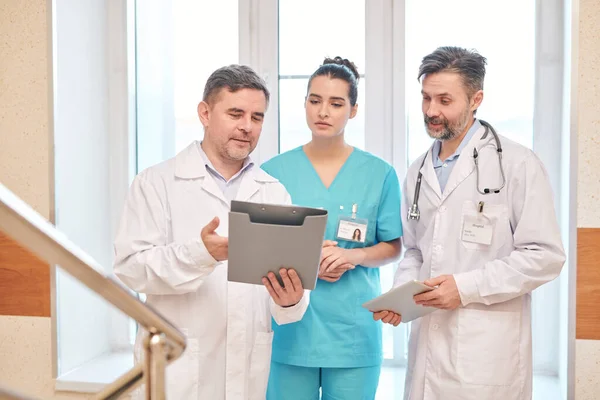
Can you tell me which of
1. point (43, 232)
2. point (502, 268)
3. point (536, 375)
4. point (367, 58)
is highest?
point (367, 58)

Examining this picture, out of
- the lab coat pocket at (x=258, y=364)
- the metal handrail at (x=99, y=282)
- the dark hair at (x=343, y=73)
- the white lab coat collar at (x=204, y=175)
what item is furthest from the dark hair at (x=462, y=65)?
the metal handrail at (x=99, y=282)

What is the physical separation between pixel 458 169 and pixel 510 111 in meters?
0.93

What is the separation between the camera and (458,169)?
223cm

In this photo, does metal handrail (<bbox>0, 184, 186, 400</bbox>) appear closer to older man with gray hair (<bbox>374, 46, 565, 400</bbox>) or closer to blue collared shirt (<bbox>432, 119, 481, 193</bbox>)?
older man with gray hair (<bbox>374, 46, 565, 400</bbox>)

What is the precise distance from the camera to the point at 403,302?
2.14 meters

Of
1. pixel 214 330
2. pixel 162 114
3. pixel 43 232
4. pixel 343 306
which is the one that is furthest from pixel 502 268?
pixel 162 114

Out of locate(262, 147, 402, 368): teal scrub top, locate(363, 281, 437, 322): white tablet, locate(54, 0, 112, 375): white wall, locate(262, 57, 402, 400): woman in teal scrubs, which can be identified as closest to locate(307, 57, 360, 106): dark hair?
locate(262, 57, 402, 400): woman in teal scrubs

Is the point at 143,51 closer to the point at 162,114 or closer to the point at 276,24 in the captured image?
the point at 162,114

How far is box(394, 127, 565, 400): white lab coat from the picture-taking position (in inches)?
82.9

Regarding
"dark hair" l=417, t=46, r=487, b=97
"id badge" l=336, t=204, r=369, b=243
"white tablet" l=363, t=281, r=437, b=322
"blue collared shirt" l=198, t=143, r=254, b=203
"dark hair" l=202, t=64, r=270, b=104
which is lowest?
"white tablet" l=363, t=281, r=437, b=322

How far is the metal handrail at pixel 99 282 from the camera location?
0.77 metres

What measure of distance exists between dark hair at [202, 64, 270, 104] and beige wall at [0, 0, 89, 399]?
1.00 metres

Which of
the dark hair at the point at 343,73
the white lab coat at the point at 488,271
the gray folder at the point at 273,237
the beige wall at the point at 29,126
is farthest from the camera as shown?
the beige wall at the point at 29,126

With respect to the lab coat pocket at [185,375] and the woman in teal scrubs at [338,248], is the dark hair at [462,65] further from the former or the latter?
the lab coat pocket at [185,375]
